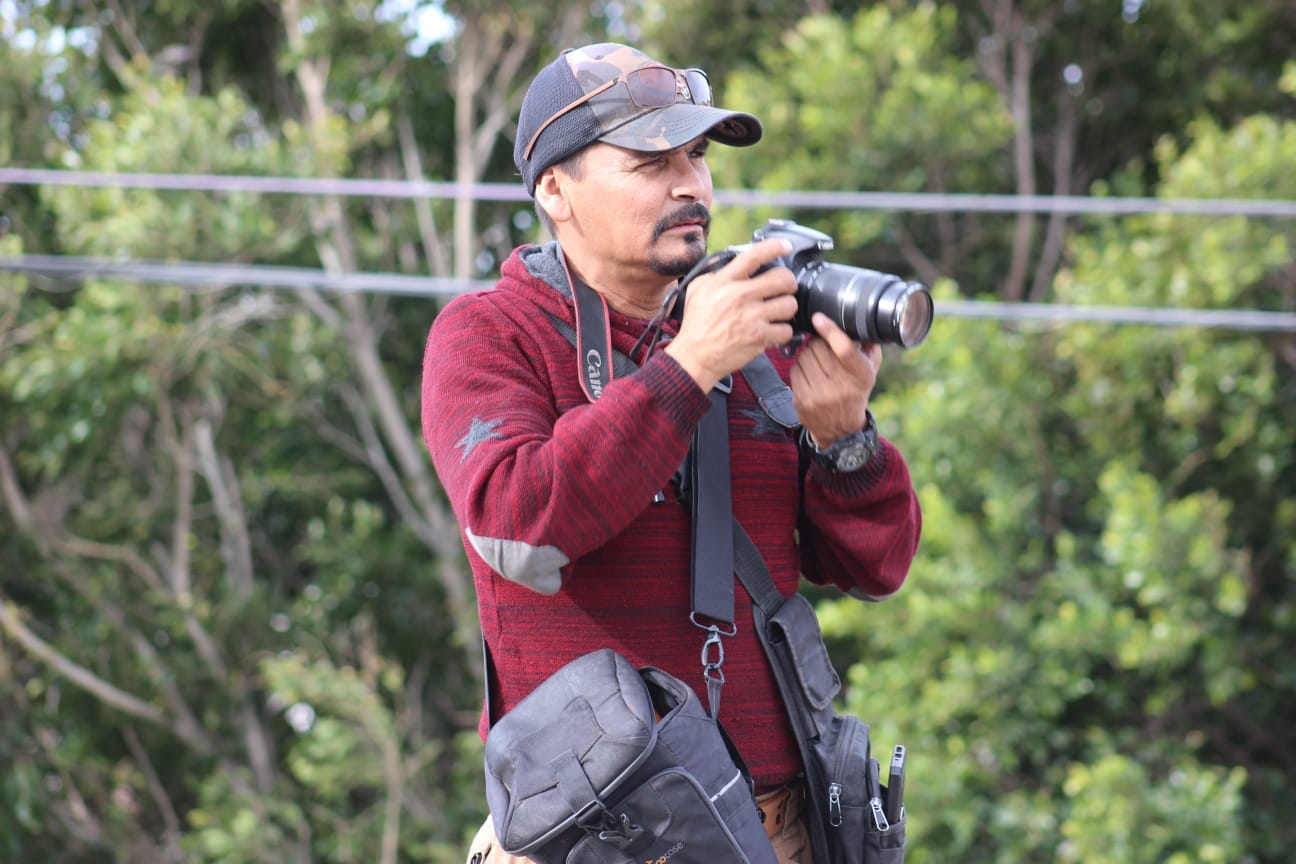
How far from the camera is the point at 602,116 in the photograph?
1.86 metres

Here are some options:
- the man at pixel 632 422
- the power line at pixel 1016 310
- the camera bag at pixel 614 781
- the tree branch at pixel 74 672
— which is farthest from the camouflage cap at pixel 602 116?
the tree branch at pixel 74 672

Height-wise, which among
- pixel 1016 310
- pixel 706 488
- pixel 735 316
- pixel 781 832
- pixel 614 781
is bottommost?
pixel 1016 310

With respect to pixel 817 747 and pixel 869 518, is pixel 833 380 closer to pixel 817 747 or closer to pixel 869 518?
pixel 869 518

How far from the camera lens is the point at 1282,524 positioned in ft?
21.7

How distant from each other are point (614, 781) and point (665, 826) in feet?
0.24

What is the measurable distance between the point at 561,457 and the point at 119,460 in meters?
8.21

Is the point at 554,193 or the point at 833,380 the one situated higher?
the point at 554,193

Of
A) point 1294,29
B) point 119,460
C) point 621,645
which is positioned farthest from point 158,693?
point 621,645

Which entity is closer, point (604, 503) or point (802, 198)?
point (604, 503)

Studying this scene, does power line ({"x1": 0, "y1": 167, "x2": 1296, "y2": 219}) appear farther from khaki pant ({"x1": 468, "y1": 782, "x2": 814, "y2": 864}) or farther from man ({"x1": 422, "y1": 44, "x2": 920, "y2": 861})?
khaki pant ({"x1": 468, "y1": 782, "x2": 814, "y2": 864})

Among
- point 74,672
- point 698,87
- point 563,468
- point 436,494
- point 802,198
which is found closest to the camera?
point 563,468

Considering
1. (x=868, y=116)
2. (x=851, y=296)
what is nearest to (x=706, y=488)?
(x=851, y=296)

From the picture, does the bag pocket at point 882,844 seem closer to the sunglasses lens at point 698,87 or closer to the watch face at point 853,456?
the watch face at point 853,456

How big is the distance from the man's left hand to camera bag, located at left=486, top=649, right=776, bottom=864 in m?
0.38
